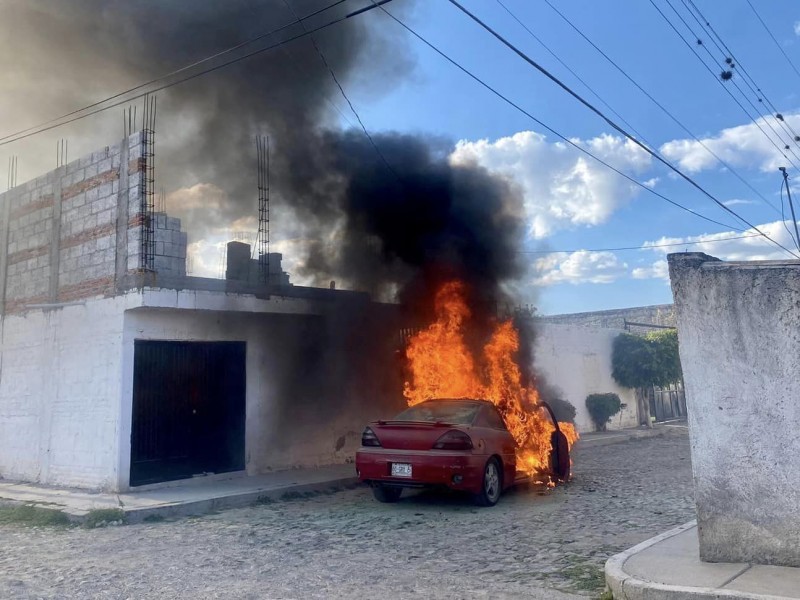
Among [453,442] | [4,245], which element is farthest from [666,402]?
[4,245]

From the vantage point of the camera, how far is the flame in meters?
11.9

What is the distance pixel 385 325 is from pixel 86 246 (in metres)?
5.86

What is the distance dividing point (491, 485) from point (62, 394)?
7.32 metres

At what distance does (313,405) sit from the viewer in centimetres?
1252

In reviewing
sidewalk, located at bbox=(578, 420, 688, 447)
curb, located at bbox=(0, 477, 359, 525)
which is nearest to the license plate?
curb, located at bbox=(0, 477, 359, 525)

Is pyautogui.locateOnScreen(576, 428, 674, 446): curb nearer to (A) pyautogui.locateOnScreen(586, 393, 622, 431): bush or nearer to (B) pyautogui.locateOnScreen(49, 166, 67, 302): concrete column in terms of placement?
(A) pyautogui.locateOnScreen(586, 393, 622, 431): bush

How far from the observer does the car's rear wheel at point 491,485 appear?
26.9 ft

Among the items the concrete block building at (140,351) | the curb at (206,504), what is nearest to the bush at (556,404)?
the concrete block building at (140,351)

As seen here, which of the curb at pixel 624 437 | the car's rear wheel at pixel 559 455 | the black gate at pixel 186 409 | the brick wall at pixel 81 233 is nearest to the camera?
the car's rear wheel at pixel 559 455

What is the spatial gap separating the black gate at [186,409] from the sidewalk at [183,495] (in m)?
0.35

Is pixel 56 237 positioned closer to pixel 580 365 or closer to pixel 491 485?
pixel 491 485

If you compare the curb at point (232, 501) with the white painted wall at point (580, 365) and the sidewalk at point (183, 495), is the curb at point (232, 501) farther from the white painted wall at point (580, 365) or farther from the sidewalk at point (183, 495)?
the white painted wall at point (580, 365)

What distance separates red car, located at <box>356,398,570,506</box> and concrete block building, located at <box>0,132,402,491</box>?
3.71 metres

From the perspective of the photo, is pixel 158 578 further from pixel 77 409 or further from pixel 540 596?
pixel 77 409
